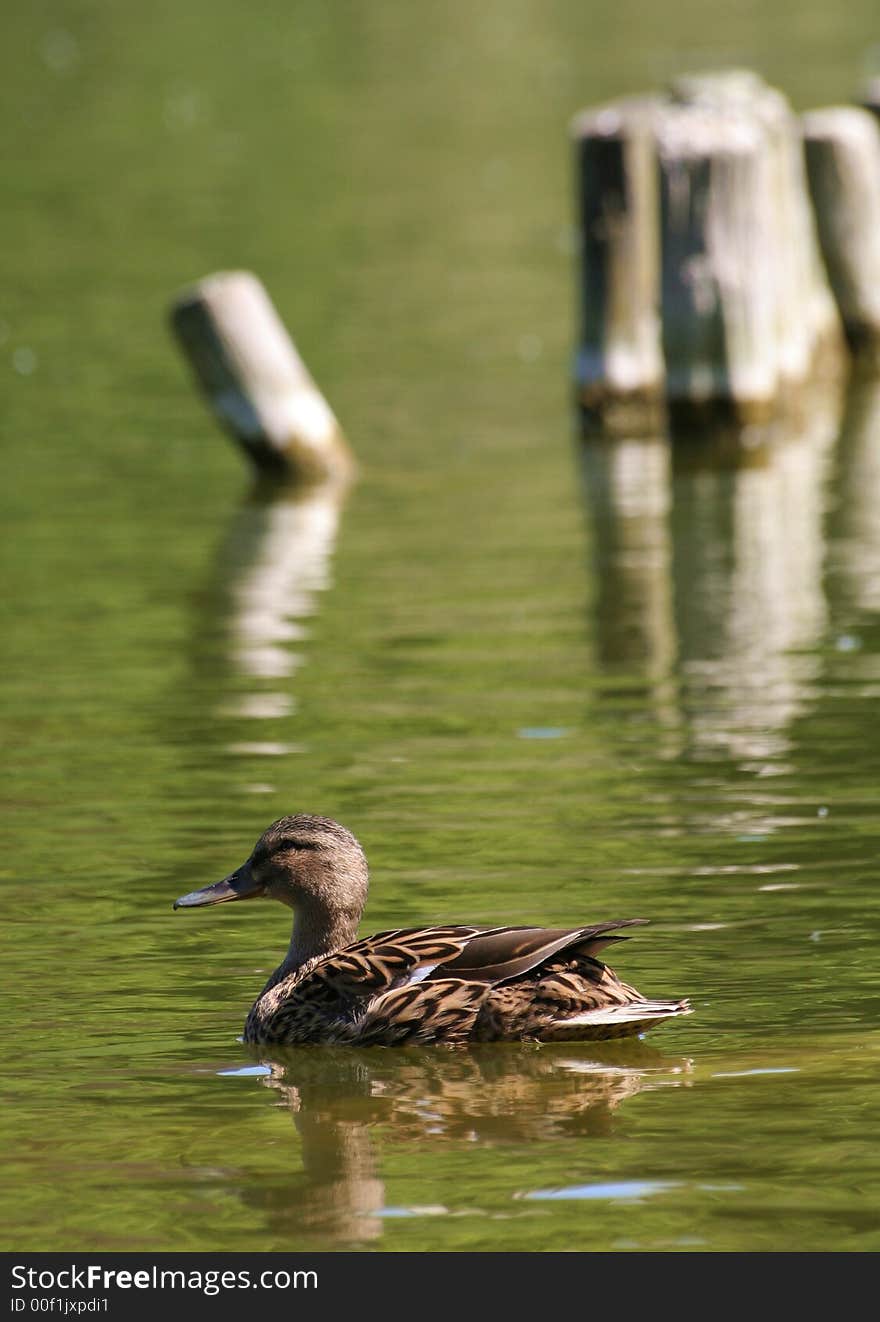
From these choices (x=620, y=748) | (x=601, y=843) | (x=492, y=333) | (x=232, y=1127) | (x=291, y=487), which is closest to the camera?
(x=232, y=1127)

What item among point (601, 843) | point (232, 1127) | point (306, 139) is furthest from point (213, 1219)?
point (306, 139)

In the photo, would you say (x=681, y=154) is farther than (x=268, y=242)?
No

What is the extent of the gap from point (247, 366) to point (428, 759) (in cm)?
600

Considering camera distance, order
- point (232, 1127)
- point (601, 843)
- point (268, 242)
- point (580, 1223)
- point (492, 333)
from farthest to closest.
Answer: point (268, 242) < point (492, 333) < point (601, 843) < point (232, 1127) < point (580, 1223)

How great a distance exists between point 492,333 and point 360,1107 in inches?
607

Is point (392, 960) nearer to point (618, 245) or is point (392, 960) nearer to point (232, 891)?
point (232, 891)

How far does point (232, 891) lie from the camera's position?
7.87 m

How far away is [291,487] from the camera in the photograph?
16.6 meters

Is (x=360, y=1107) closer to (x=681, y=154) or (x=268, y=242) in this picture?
(x=681, y=154)

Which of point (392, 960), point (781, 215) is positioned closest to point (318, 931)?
point (392, 960)

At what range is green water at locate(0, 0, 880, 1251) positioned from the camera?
249 inches

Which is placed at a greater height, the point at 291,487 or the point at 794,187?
the point at 794,187

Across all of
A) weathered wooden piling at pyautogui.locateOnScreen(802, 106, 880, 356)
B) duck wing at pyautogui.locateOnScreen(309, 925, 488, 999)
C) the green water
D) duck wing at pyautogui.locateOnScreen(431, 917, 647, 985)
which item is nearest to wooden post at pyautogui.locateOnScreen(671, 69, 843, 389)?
weathered wooden piling at pyautogui.locateOnScreen(802, 106, 880, 356)

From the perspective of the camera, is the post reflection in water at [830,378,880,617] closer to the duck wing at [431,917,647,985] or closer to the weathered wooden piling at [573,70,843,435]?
the weathered wooden piling at [573,70,843,435]
